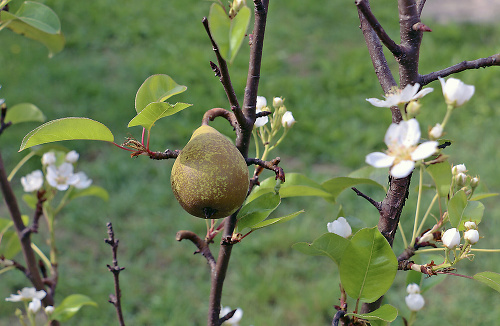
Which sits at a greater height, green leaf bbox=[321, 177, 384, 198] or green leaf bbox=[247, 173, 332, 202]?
green leaf bbox=[247, 173, 332, 202]

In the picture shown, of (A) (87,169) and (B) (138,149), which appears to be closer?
(B) (138,149)

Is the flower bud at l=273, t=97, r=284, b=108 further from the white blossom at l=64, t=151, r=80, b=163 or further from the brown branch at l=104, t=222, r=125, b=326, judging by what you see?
the white blossom at l=64, t=151, r=80, b=163

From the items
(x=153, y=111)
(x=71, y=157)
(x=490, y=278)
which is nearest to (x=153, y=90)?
(x=153, y=111)

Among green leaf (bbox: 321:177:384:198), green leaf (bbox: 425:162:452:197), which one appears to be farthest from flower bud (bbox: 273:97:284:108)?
green leaf (bbox: 425:162:452:197)

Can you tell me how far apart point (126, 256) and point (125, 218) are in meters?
0.28

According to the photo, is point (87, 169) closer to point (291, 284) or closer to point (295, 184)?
point (291, 284)

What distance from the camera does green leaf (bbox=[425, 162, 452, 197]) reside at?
80 centimetres

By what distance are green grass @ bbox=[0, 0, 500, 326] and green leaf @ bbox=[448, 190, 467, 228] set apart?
58.2 inches

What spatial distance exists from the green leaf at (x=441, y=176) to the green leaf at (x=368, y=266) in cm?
18

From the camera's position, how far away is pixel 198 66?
3686 millimetres

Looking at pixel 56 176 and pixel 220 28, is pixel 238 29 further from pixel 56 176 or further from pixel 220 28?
pixel 56 176

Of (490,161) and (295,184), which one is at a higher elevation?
(295,184)

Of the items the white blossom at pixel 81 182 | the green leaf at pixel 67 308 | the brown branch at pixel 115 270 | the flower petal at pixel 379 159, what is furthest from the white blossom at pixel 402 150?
the white blossom at pixel 81 182

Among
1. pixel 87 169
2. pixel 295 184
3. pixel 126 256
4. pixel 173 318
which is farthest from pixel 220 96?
pixel 295 184
